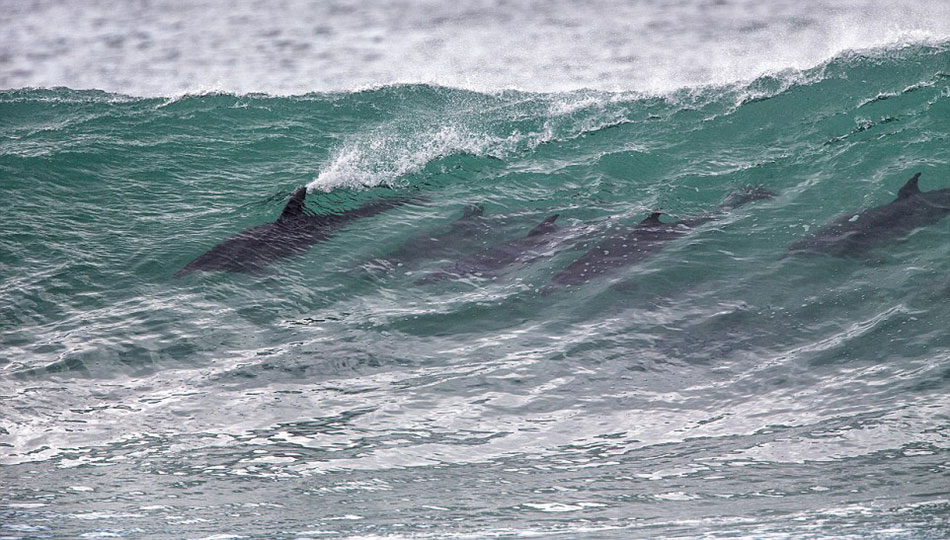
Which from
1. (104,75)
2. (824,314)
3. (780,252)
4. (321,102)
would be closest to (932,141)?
(780,252)

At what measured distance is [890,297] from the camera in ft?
24.3

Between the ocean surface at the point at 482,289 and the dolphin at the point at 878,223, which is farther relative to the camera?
the dolphin at the point at 878,223

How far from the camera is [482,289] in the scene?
8.00 m

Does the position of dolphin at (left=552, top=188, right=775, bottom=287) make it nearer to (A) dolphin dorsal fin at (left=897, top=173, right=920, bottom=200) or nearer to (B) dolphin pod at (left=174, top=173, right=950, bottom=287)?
(B) dolphin pod at (left=174, top=173, right=950, bottom=287)

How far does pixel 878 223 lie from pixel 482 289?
356 centimetres

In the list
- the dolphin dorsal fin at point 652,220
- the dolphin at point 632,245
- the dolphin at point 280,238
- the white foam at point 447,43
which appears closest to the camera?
the dolphin at point 632,245

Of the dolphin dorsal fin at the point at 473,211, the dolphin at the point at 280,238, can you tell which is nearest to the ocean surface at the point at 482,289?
the dolphin dorsal fin at the point at 473,211

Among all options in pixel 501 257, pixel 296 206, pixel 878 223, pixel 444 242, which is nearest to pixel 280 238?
pixel 296 206

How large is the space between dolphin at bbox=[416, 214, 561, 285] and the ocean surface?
0.06 meters

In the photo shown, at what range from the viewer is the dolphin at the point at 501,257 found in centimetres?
827

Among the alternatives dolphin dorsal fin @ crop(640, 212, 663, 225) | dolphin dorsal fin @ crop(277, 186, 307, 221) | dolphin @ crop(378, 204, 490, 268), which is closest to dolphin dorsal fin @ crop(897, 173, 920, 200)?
dolphin dorsal fin @ crop(640, 212, 663, 225)

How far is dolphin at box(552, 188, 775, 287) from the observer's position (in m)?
8.12

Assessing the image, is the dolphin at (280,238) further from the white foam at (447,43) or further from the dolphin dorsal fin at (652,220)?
the white foam at (447,43)

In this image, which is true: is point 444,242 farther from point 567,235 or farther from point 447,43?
point 447,43
